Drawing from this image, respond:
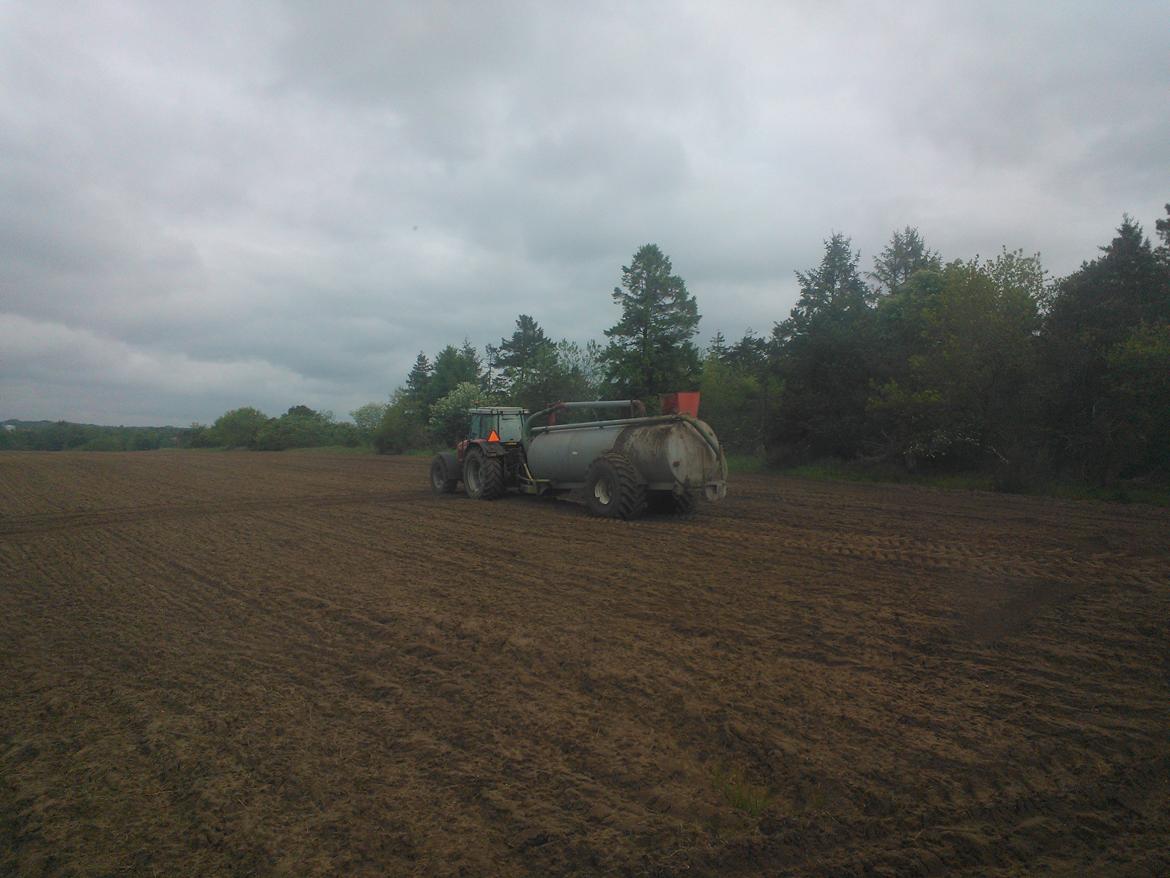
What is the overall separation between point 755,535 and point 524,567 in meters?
4.25

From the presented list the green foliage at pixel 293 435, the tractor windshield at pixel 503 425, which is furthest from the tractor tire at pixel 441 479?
the green foliage at pixel 293 435

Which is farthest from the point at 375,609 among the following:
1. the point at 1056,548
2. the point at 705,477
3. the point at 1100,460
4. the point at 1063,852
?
the point at 1100,460

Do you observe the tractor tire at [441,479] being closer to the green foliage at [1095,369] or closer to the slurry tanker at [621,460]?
the slurry tanker at [621,460]

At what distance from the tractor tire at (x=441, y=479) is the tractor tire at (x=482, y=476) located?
1034 mm

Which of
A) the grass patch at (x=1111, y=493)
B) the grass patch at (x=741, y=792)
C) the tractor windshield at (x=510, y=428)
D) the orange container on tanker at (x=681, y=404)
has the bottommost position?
the grass patch at (x=741, y=792)

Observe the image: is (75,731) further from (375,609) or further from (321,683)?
(375,609)

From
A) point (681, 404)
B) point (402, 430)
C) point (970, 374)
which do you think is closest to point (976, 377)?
point (970, 374)

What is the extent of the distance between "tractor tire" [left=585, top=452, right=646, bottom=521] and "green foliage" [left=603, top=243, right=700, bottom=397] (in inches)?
874

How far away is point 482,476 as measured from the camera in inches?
648

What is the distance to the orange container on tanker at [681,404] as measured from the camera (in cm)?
1327

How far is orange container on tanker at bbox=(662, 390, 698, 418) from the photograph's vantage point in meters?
13.3

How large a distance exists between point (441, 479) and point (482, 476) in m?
2.29

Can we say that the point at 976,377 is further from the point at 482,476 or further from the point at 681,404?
the point at 482,476

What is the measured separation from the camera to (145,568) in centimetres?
904
